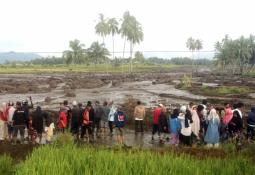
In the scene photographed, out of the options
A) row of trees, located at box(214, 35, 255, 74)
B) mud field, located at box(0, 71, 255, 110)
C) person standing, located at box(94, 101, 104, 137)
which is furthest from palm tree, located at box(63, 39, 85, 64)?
person standing, located at box(94, 101, 104, 137)

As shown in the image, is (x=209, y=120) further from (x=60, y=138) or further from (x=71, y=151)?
(x=71, y=151)

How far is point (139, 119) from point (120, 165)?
394 inches

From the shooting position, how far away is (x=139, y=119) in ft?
58.1

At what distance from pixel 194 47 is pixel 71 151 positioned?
137 m

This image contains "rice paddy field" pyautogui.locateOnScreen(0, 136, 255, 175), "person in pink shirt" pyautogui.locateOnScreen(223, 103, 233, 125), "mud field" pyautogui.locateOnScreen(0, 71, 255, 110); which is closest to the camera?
"rice paddy field" pyautogui.locateOnScreen(0, 136, 255, 175)


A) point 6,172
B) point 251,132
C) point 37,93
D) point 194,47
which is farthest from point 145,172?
point 194,47

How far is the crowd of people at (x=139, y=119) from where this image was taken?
14273 mm

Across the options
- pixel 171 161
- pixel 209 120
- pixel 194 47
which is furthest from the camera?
pixel 194 47

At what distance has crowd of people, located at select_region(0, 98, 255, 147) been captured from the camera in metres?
14.3

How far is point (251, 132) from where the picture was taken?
1477 cm

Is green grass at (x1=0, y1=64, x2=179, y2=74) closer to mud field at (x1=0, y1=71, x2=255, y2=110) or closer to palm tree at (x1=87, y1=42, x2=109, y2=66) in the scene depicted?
palm tree at (x1=87, y1=42, x2=109, y2=66)

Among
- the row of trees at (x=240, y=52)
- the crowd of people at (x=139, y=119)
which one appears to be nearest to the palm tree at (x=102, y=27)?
the row of trees at (x=240, y=52)

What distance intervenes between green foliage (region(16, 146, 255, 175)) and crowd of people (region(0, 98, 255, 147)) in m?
5.52

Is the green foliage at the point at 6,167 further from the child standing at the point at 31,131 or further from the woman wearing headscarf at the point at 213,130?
the woman wearing headscarf at the point at 213,130
